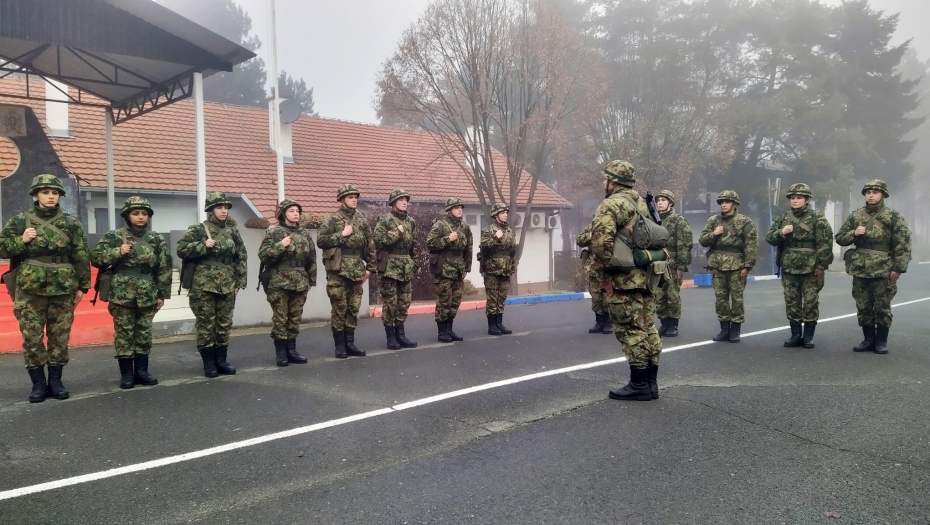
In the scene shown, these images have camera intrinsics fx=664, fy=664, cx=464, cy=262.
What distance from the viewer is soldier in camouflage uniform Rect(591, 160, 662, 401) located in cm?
567

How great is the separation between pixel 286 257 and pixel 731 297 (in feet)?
19.3

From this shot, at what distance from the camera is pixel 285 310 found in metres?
7.58

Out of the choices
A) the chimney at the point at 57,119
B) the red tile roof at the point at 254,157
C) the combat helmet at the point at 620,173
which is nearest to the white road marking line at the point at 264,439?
the combat helmet at the point at 620,173

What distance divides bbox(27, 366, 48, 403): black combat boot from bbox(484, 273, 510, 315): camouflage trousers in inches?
222

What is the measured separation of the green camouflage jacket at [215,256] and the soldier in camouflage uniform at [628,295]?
3.88 m

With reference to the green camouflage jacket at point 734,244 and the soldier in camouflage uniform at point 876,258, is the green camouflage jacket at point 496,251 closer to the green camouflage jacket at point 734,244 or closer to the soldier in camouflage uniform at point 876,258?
the green camouflage jacket at point 734,244

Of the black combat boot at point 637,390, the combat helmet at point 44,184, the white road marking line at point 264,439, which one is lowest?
the white road marking line at point 264,439

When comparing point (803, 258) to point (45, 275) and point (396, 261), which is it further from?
point (45, 275)

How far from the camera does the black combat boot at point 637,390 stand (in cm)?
573

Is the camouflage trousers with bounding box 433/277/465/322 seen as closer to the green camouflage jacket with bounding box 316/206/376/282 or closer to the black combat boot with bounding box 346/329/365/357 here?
the green camouflage jacket with bounding box 316/206/376/282

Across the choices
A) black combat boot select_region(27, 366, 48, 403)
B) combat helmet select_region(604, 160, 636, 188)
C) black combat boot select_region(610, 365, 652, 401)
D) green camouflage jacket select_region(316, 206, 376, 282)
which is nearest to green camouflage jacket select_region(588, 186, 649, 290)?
combat helmet select_region(604, 160, 636, 188)

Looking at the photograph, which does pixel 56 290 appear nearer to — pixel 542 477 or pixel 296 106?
pixel 542 477

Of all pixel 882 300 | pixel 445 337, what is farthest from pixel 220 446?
pixel 882 300

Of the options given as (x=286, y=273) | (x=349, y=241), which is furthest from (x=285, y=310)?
(x=349, y=241)
